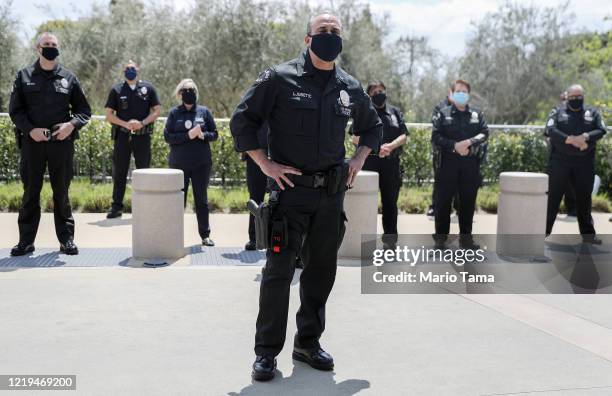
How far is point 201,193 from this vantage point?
9438mm

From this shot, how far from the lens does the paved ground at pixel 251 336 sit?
15.5 ft

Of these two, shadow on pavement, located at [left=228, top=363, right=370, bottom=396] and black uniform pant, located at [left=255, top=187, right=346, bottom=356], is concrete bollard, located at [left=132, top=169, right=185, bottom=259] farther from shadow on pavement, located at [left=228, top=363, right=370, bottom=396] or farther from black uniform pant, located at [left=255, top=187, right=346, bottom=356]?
shadow on pavement, located at [left=228, top=363, right=370, bottom=396]

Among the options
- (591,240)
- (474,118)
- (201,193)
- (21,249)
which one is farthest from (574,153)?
(21,249)

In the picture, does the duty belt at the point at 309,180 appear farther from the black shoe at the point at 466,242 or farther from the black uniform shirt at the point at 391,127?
the black shoe at the point at 466,242

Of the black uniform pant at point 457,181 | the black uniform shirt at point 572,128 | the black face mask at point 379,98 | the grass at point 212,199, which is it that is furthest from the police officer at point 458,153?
the grass at point 212,199

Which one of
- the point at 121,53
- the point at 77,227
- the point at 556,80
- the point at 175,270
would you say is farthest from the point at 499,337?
the point at 556,80

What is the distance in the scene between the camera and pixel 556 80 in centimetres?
3347

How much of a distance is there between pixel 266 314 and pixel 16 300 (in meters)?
2.65

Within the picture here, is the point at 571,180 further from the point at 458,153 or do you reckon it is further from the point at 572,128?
the point at 458,153

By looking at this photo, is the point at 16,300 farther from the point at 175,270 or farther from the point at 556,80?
the point at 556,80

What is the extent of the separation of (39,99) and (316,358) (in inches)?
185

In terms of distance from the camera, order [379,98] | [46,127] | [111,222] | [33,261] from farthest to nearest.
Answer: [111,222]
[379,98]
[46,127]
[33,261]

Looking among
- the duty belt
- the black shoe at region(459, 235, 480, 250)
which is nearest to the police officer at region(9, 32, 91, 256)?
the duty belt

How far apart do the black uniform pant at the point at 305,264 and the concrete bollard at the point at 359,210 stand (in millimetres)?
3589
